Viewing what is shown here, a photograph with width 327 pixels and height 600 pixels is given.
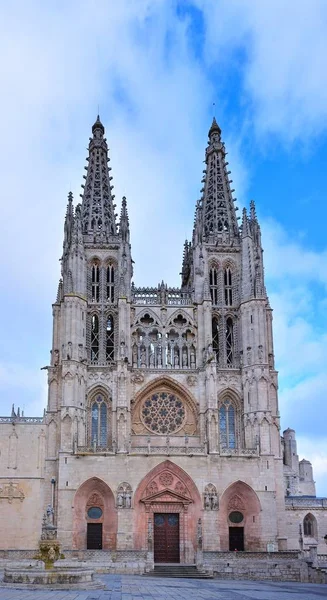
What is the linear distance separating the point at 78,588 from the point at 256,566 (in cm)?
1554

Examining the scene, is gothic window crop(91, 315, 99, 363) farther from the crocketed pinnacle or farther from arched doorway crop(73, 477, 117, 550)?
arched doorway crop(73, 477, 117, 550)

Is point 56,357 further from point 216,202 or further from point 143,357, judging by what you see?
point 216,202

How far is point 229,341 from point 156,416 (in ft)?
25.2

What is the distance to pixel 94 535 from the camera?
43.6 metres

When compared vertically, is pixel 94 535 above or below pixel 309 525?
below

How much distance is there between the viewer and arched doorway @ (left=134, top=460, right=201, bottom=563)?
43344 mm

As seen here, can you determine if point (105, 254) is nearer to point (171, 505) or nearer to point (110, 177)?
point (110, 177)

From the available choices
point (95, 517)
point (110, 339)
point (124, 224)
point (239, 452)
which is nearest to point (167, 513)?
point (95, 517)

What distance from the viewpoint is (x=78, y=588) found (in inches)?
914

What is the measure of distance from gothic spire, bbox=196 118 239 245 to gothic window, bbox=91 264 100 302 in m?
7.91

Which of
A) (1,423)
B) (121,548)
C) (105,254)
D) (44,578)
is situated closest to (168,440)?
(121,548)

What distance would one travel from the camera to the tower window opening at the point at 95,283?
4997 cm

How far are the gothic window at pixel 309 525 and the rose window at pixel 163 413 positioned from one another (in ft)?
40.0

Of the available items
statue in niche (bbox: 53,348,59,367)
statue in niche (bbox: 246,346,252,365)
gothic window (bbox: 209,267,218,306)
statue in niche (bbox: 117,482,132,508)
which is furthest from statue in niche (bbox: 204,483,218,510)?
gothic window (bbox: 209,267,218,306)
